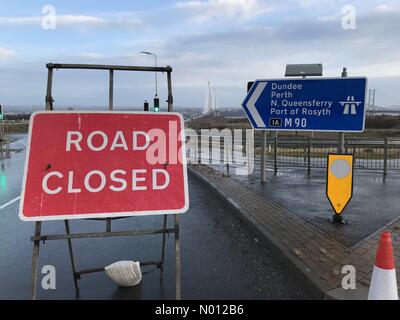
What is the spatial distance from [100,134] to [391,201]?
6.52m

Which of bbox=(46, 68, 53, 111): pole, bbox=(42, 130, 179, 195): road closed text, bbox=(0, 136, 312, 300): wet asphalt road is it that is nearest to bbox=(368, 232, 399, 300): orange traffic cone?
bbox=(0, 136, 312, 300): wet asphalt road

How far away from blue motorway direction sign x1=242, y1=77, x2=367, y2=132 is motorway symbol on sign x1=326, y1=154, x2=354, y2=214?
104 centimetres

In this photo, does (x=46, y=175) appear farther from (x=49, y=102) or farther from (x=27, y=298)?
(x=27, y=298)

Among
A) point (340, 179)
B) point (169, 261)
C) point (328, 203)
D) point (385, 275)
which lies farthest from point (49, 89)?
point (328, 203)

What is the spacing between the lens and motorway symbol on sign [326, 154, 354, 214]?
Result: 6234 mm

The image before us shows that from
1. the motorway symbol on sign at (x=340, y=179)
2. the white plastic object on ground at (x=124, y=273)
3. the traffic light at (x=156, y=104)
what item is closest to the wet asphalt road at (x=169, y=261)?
the white plastic object on ground at (x=124, y=273)

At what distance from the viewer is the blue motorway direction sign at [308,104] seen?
7.17 meters

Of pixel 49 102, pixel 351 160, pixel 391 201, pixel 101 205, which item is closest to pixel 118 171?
pixel 101 205

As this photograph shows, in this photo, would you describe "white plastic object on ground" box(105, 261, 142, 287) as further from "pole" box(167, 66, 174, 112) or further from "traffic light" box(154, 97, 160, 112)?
"traffic light" box(154, 97, 160, 112)

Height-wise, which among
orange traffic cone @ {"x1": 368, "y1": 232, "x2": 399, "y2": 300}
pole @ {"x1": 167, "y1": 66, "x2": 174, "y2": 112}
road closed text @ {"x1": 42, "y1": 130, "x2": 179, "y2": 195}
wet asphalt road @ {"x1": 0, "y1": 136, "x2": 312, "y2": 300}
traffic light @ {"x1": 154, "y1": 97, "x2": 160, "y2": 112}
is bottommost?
wet asphalt road @ {"x1": 0, "y1": 136, "x2": 312, "y2": 300}

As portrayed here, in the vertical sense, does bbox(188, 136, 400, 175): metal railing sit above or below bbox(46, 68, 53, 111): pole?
below

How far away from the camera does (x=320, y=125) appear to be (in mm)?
8148

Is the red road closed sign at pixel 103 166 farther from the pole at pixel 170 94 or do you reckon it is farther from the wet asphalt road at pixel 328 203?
the wet asphalt road at pixel 328 203

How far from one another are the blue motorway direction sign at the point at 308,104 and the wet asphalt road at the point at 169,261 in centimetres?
269
